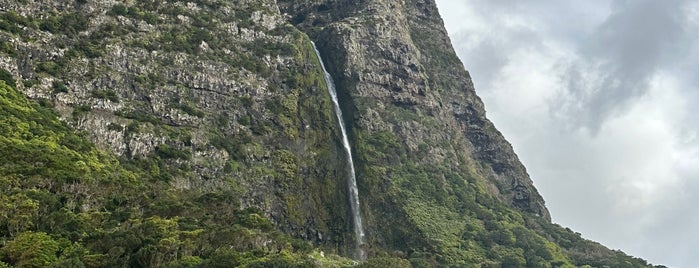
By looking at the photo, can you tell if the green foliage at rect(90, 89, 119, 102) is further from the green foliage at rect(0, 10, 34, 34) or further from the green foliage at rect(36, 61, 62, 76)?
the green foliage at rect(0, 10, 34, 34)

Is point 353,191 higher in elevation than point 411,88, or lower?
lower

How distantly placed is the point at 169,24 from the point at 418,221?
67.3m

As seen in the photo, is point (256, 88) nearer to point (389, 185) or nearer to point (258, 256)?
point (389, 185)

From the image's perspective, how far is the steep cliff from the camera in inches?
3214

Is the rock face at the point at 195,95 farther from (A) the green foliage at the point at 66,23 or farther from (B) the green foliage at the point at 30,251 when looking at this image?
(B) the green foliage at the point at 30,251

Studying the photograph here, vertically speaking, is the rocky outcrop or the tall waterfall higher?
the rocky outcrop

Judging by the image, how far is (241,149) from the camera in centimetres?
11825

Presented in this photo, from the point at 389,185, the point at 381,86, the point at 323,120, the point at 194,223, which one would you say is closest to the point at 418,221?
the point at 389,185

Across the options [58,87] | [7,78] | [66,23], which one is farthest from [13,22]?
[58,87]

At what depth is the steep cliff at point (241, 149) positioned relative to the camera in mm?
81625

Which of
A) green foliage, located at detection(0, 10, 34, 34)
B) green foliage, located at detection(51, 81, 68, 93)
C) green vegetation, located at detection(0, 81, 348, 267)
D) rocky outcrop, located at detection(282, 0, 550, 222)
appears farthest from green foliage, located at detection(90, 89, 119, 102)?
rocky outcrop, located at detection(282, 0, 550, 222)

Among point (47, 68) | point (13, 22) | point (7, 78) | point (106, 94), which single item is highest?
point (13, 22)

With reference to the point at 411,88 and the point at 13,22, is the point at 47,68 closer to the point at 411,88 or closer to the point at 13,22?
the point at 13,22

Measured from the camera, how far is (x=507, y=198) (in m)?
168
